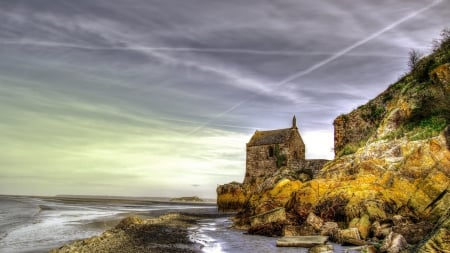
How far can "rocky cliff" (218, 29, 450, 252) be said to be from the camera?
628 inches

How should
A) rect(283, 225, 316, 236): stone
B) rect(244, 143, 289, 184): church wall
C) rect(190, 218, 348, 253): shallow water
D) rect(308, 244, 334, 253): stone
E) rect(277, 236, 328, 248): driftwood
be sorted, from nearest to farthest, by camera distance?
1. rect(308, 244, 334, 253): stone
2. rect(190, 218, 348, 253): shallow water
3. rect(277, 236, 328, 248): driftwood
4. rect(283, 225, 316, 236): stone
5. rect(244, 143, 289, 184): church wall

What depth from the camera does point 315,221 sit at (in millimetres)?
18219

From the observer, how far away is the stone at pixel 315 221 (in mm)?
17748

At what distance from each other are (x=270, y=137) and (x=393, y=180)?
41.8 m

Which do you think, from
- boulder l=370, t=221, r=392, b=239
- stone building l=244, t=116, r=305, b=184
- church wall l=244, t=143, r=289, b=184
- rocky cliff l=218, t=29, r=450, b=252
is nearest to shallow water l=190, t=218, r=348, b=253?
rocky cliff l=218, t=29, r=450, b=252

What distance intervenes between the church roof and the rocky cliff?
32539 millimetres

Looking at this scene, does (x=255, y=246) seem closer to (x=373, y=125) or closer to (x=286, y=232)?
(x=286, y=232)

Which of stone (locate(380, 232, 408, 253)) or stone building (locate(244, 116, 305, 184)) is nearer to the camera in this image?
stone (locate(380, 232, 408, 253))

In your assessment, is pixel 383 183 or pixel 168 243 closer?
pixel 168 243

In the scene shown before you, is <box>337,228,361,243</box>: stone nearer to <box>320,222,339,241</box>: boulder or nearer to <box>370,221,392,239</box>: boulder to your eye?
<box>320,222,339,241</box>: boulder

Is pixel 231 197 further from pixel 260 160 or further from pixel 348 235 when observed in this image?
pixel 348 235

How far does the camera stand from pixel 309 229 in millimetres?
17375

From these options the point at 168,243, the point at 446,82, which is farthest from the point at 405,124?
the point at 168,243

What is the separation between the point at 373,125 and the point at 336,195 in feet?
30.2
